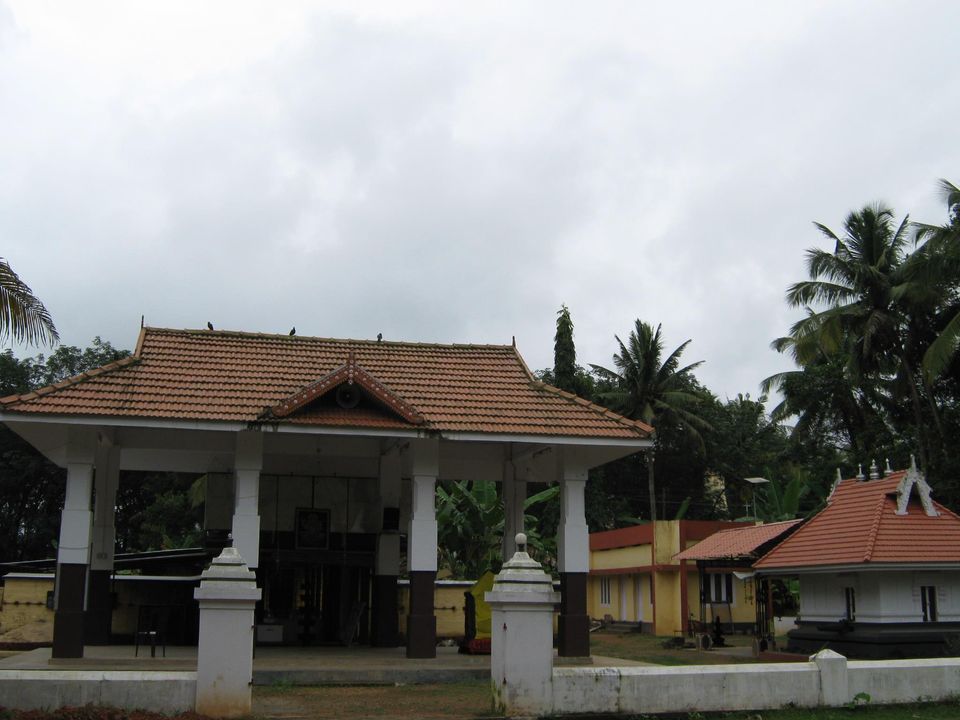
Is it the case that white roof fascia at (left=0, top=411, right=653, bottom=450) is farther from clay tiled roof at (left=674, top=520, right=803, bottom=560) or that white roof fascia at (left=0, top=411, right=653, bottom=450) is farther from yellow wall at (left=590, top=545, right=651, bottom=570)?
A: yellow wall at (left=590, top=545, right=651, bottom=570)

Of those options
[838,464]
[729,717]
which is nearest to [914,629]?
[729,717]

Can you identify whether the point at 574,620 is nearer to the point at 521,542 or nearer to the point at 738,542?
the point at 521,542

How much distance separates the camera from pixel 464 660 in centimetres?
1759

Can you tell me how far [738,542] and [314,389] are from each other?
610 inches

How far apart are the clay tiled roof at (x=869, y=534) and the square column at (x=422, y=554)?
28.9 feet

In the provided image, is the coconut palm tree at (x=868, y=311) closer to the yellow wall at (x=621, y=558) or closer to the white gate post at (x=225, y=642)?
the yellow wall at (x=621, y=558)

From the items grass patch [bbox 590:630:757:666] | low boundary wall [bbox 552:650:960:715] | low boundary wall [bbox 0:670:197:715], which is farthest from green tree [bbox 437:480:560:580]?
low boundary wall [bbox 0:670:197:715]

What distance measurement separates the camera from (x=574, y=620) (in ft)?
58.2

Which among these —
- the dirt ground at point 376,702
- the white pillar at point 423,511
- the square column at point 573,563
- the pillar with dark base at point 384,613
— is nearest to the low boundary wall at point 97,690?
the dirt ground at point 376,702

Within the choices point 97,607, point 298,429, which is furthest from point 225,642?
point 97,607

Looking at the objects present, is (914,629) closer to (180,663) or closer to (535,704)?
(535,704)

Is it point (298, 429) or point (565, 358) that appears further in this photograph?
point (565, 358)

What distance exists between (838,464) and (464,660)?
1066 inches

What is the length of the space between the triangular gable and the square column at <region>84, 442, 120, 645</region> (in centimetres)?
444
